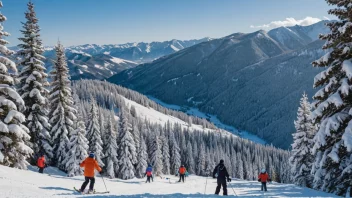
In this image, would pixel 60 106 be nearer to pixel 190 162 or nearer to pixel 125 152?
pixel 125 152

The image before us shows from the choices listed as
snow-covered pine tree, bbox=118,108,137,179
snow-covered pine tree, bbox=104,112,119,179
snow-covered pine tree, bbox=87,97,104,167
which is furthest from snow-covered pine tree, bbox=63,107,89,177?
snow-covered pine tree, bbox=118,108,137,179

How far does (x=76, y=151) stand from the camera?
40031 mm

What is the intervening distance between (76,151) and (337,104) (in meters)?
32.6

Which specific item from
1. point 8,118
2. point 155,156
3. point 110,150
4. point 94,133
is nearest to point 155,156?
point 155,156

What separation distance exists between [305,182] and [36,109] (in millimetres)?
34415

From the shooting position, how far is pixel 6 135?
1000 inches

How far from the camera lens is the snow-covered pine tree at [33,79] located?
33531 mm

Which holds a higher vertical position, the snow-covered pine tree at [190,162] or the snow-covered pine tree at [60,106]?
the snow-covered pine tree at [60,106]

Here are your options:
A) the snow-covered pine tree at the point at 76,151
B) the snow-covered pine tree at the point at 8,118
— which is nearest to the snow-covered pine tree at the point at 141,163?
the snow-covered pine tree at the point at 76,151

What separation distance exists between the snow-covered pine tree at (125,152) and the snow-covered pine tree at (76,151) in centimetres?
1587

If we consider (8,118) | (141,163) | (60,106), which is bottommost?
(141,163)

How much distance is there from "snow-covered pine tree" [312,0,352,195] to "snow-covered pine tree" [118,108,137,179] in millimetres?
41341

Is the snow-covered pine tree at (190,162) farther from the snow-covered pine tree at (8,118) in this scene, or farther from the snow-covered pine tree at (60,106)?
the snow-covered pine tree at (8,118)

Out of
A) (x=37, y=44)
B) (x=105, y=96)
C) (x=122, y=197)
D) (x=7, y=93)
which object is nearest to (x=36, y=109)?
(x=37, y=44)
